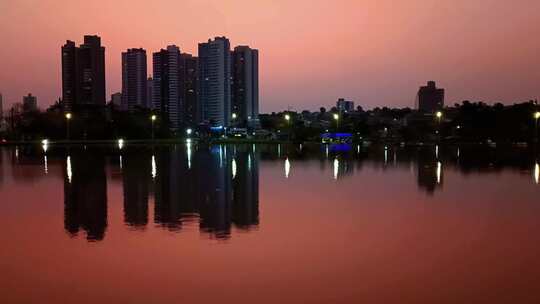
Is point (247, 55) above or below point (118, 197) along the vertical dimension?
above

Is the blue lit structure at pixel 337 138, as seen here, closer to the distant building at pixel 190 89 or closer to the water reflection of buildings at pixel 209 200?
the water reflection of buildings at pixel 209 200

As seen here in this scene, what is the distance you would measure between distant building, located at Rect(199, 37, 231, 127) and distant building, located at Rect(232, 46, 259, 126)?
4.31 meters

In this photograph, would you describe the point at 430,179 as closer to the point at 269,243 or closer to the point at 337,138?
the point at 269,243

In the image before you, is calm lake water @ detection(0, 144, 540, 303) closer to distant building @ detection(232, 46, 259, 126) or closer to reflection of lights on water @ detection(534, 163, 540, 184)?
reflection of lights on water @ detection(534, 163, 540, 184)

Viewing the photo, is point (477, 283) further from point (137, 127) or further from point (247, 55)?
point (247, 55)

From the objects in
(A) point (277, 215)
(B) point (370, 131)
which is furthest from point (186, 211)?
(B) point (370, 131)

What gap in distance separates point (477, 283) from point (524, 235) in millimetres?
3692

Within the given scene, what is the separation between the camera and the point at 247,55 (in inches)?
5753

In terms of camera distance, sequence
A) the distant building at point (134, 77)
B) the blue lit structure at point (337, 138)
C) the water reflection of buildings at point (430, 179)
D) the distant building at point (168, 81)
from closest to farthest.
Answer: the water reflection of buildings at point (430, 179)
the blue lit structure at point (337, 138)
the distant building at point (168, 81)
the distant building at point (134, 77)

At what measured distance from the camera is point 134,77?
144 meters

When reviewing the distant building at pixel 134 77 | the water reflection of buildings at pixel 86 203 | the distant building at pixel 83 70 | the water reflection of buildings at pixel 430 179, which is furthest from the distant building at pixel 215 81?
the water reflection of buildings at pixel 86 203

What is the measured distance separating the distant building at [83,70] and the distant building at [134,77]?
51.8 ft

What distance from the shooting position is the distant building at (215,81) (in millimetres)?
136500

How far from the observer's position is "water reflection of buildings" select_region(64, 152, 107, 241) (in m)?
11.0
